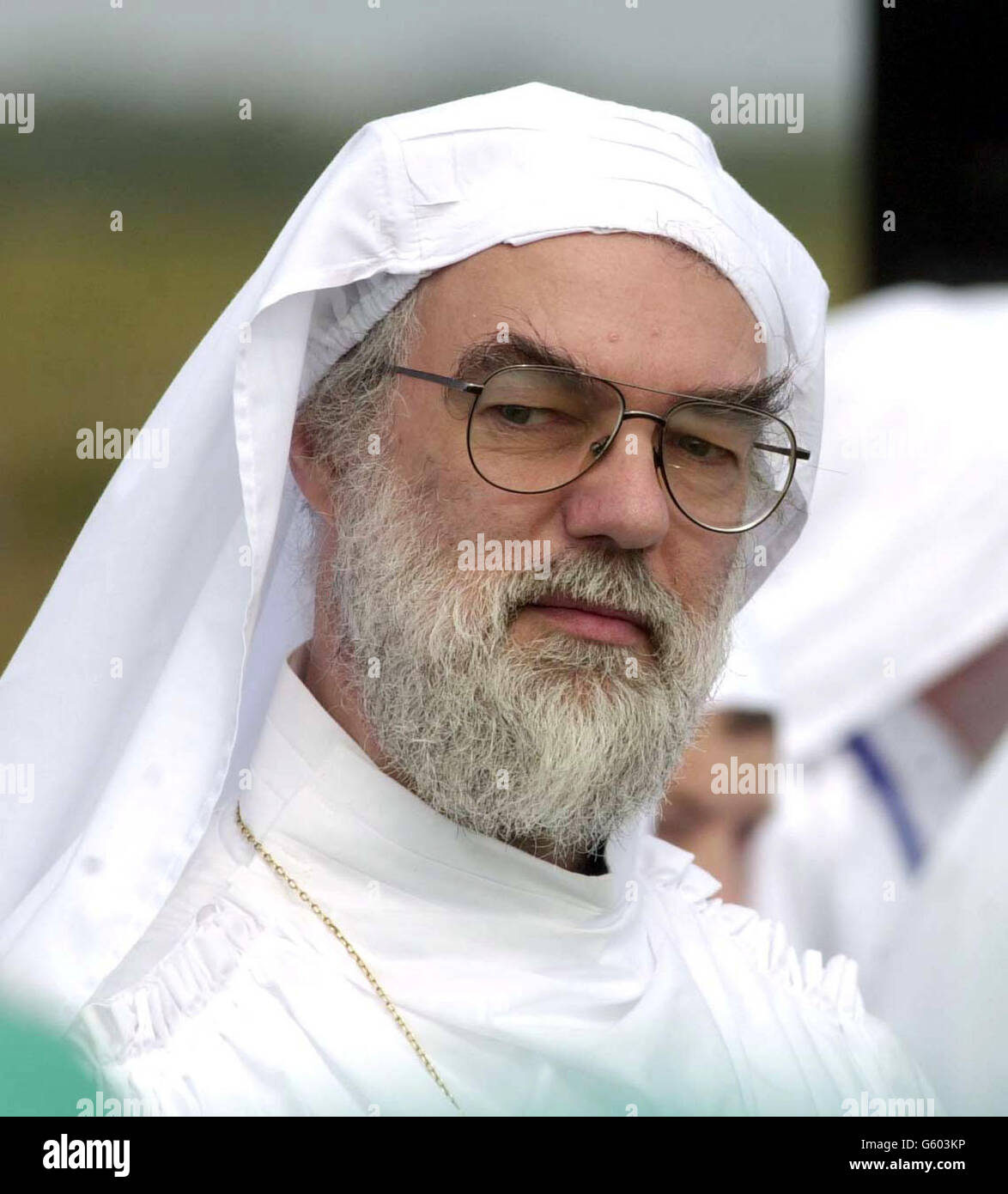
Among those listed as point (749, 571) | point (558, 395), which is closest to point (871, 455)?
point (749, 571)

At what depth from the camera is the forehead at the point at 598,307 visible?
2.76 m

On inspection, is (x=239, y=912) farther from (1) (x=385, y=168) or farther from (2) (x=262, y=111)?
(2) (x=262, y=111)

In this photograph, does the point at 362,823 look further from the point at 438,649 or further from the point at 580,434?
the point at 580,434

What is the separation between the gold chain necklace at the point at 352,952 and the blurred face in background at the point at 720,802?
9.31ft

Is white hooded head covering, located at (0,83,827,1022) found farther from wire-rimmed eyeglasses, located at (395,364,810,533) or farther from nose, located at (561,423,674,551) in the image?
nose, located at (561,423,674,551)

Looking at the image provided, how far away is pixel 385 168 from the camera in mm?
2885

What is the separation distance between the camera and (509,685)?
2.80m

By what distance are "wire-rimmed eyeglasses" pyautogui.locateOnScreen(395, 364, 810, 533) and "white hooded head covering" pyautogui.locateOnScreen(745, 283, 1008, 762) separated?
4.78 metres

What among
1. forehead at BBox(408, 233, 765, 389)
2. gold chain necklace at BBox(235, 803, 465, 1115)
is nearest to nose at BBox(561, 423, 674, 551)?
forehead at BBox(408, 233, 765, 389)

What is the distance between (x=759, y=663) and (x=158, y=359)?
3.05 m

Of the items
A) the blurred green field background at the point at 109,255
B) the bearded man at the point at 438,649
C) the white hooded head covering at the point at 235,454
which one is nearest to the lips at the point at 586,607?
the bearded man at the point at 438,649

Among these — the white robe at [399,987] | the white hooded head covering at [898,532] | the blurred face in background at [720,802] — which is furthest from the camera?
the white hooded head covering at [898,532]

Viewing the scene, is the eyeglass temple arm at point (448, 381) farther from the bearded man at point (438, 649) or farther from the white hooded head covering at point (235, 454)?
the white hooded head covering at point (235, 454)

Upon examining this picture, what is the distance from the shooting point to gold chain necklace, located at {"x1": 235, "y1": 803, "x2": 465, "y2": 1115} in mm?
2730
